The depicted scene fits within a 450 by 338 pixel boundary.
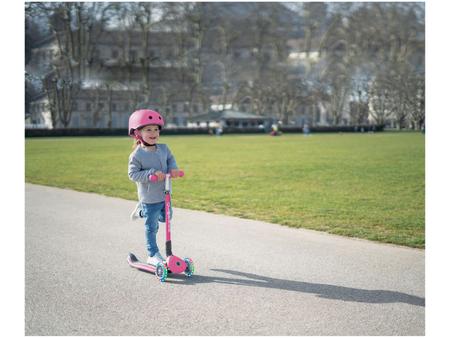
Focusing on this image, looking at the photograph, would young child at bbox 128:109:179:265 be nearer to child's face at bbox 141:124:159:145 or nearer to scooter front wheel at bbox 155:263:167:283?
child's face at bbox 141:124:159:145

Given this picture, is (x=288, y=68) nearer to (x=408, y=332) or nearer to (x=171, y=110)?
(x=171, y=110)

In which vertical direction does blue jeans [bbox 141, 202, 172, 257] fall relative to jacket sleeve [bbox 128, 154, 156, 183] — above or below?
below

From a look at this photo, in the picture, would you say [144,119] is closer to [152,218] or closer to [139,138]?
[139,138]

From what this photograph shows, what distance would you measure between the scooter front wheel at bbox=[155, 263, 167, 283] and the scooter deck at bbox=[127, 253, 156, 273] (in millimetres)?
165

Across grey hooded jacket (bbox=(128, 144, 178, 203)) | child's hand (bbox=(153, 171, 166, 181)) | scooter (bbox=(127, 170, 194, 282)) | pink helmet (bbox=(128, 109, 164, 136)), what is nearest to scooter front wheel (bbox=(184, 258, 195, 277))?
scooter (bbox=(127, 170, 194, 282))

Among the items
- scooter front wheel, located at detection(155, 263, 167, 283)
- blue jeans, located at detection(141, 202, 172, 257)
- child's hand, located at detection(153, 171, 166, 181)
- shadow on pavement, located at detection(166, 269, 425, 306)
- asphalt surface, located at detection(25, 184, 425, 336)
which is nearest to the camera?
asphalt surface, located at detection(25, 184, 425, 336)

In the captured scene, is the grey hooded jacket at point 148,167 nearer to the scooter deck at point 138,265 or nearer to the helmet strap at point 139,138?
the helmet strap at point 139,138

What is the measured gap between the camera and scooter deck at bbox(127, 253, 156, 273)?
5.83 meters

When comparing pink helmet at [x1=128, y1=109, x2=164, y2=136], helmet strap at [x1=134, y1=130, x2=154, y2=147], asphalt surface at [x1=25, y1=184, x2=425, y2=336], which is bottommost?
asphalt surface at [x1=25, y1=184, x2=425, y2=336]

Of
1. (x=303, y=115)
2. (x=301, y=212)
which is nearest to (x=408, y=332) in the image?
(x=301, y=212)

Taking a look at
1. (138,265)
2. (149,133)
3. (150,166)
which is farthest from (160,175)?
(138,265)

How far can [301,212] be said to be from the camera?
9.91m

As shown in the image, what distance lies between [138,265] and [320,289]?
1.86 metres
